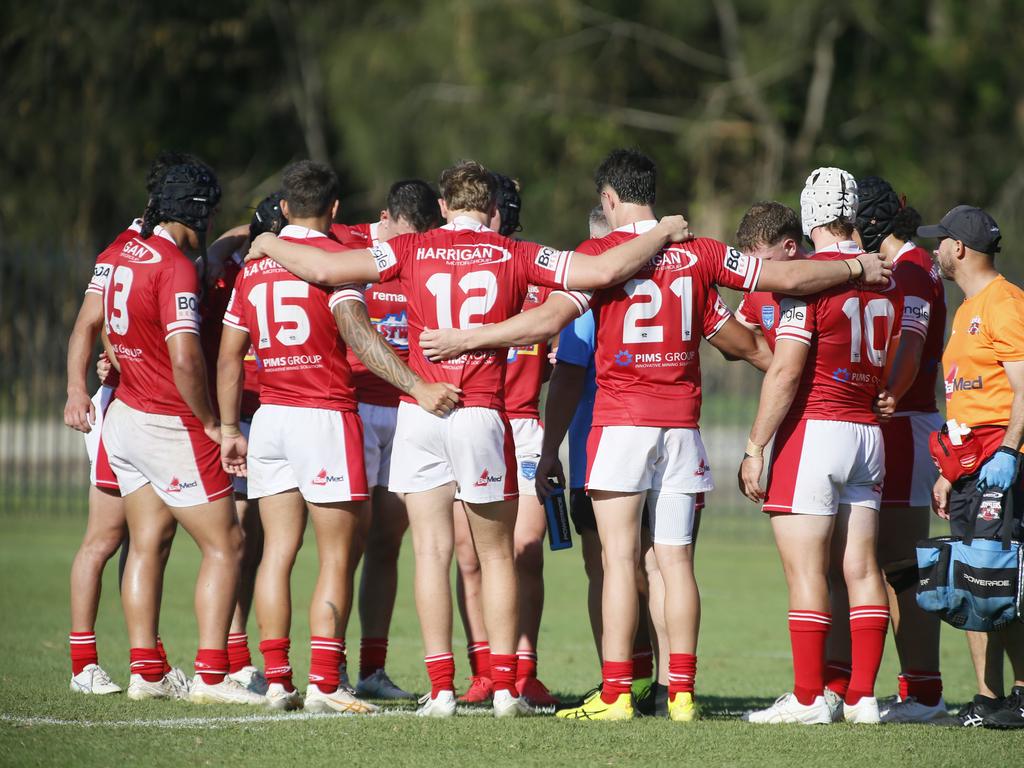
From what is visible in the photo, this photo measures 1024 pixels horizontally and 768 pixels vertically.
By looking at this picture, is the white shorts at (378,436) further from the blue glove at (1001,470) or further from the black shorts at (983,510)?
the blue glove at (1001,470)

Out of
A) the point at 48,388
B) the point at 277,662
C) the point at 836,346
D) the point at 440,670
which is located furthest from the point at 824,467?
the point at 48,388

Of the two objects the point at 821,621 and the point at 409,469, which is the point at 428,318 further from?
the point at 821,621

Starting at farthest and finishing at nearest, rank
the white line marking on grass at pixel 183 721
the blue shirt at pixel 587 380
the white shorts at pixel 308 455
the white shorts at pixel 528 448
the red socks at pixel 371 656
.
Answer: the white shorts at pixel 528 448 < the red socks at pixel 371 656 < the blue shirt at pixel 587 380 < the white shorts at pixel 308 455 < the white line marking on grass at pixel 183 721

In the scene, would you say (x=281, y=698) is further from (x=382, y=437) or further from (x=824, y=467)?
(x=824, y=467)

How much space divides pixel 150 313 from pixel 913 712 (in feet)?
15.1

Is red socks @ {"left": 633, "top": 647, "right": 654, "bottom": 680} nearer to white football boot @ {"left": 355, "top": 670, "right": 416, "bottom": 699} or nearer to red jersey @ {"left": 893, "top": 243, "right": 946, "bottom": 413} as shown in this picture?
white football boot @ {"left": 355, "top": 670, "right": 416, "bottom": 699}

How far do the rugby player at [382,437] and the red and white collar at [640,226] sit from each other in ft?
5.20

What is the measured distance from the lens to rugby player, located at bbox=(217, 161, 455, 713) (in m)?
6.67

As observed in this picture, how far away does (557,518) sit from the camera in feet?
24.4

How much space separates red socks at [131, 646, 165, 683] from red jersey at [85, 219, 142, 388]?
163cm

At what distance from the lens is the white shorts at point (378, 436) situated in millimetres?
7844

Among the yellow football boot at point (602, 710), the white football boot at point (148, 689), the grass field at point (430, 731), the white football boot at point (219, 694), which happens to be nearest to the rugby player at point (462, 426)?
the yellow football boot at point (602, 710)

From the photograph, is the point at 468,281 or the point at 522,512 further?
the point at 522,512

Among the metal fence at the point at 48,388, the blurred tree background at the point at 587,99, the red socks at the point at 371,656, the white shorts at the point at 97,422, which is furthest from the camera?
the blurred tree background at the point at 587,99
